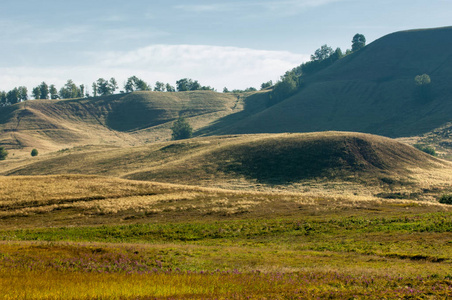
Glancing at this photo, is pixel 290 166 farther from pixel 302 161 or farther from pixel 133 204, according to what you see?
pixel 133 204

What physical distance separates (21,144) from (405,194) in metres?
175

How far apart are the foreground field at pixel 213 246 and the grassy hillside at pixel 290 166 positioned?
30.7 metres

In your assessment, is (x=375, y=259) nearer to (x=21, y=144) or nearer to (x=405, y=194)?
(x=405, y=194)

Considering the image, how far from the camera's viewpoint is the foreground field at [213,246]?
16141 mm

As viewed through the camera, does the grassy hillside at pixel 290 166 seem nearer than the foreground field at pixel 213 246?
No

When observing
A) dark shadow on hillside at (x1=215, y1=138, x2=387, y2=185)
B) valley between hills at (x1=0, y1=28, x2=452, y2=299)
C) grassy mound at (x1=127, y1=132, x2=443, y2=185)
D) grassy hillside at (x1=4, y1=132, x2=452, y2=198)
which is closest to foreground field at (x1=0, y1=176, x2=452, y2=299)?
valley between hills at (x1=0, y1=28, x2=452, y2=299)

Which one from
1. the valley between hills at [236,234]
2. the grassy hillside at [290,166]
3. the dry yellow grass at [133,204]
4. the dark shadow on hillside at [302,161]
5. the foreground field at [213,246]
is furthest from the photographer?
the dark shadow on hillside at [302,161]

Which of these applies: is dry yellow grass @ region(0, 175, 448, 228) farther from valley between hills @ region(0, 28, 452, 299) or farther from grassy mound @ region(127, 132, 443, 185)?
grassy mound @ region(127, 132, 443, 185)

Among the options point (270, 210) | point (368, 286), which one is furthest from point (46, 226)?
point (368, 286)

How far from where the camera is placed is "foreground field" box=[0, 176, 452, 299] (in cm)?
1614

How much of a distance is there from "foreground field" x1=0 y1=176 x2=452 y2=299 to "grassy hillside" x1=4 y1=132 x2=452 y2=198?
30707 mm

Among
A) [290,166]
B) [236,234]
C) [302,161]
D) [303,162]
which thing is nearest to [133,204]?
[236,234]

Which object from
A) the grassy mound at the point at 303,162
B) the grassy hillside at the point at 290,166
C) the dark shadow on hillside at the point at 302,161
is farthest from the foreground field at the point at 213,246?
the dark shadow on hillside at the point at 302,161

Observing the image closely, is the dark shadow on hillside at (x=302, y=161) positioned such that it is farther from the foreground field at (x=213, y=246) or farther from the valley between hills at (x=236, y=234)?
the foreground field at (x=213, y=246)
